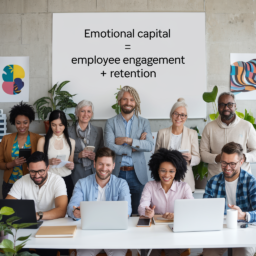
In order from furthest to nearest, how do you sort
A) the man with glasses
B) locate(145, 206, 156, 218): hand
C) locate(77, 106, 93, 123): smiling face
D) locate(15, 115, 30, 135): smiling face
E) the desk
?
locate(15, 115, 30, 135): smiling face
locate(77, 106, 93, 123): smiling face
the man with glasses
locate(145, 206, 156, 218): hand
the desk

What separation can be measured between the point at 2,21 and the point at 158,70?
2.42 m

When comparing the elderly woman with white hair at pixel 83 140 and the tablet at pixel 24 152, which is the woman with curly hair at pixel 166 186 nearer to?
the elderly woman with white hair at pixel 83 140

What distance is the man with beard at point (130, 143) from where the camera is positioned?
3.20m

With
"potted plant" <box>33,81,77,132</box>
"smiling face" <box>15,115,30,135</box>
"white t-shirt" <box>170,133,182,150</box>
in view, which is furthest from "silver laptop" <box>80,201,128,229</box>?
"potted plant" <box>33,81,77,132</box>

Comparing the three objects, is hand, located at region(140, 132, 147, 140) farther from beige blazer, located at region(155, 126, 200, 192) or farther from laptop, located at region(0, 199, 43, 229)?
laptop, located at region(0, 199, 43, 229)

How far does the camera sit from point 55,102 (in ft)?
14.6

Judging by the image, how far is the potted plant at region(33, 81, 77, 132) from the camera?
4.20 m

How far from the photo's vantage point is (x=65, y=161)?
3.07 m

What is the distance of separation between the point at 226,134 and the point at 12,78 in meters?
3.14

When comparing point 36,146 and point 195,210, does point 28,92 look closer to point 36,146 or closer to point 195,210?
point 36,146

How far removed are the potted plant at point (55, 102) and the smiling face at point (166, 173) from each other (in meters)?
1.94

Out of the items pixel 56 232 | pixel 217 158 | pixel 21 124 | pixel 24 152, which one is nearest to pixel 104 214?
pixel 56 232

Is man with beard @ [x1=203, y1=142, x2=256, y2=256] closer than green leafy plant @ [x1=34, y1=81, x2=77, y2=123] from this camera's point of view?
Yes

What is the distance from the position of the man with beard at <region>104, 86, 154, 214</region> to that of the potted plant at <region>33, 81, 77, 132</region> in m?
1.13
